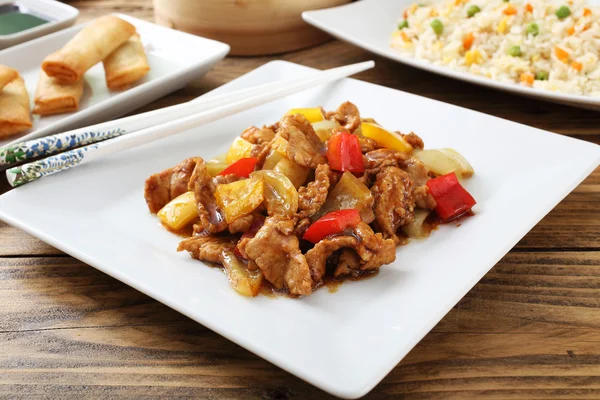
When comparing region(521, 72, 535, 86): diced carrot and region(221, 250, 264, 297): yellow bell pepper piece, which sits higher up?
region(521, 72, 535, 86): diced carrot

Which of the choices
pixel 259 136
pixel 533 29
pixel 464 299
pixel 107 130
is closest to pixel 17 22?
pixel 107 130

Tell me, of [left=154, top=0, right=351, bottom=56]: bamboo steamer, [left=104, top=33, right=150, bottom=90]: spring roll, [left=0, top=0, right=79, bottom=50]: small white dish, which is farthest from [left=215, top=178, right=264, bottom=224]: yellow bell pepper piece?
[left=0, top=0, right=79, bottom=50]: small white dish

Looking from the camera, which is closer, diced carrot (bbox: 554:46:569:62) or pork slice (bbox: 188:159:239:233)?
pork slice (bbox: 188:159:239:233)

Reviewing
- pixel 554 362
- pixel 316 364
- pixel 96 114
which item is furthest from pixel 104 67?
pixel 554 362

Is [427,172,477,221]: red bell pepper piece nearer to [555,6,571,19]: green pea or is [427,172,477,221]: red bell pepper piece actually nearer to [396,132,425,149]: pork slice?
[396,132,425,149]: pork slice

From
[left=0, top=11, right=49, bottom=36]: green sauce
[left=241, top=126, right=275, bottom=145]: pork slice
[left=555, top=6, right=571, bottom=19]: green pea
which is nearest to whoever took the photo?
[left=241, top=126, right=275, bottom=145]: pork slice

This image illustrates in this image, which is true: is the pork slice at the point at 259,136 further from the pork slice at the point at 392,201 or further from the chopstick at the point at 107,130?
the pork slice at the point at 392,201

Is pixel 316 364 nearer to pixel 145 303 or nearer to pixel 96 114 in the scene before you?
pixel 145 303
